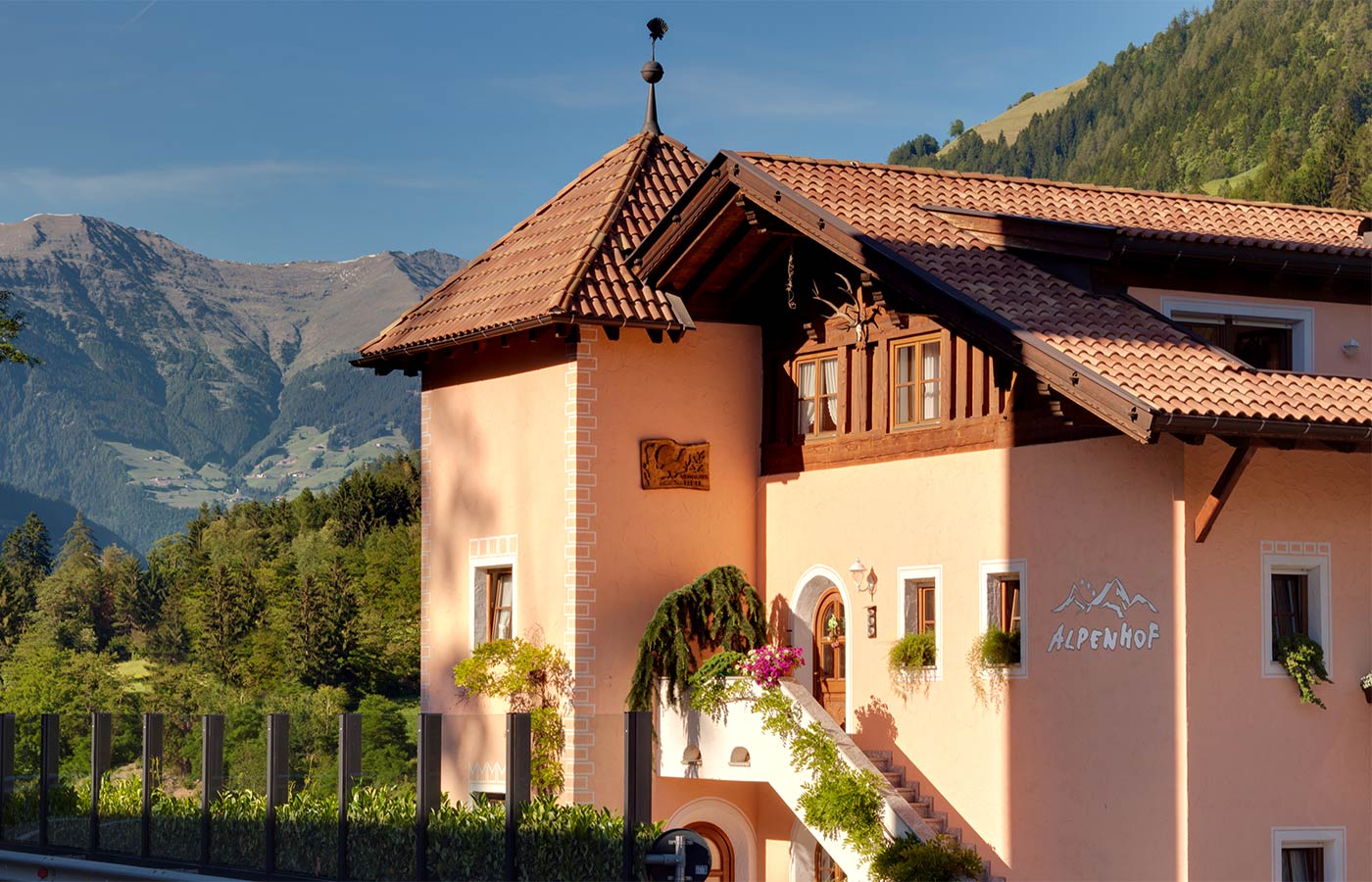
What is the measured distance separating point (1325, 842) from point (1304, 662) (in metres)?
1.77

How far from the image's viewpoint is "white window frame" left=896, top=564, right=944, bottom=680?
21188 millimetres

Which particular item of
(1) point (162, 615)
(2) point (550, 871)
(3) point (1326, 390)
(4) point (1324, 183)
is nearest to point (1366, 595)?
(3) point (1326, 390)

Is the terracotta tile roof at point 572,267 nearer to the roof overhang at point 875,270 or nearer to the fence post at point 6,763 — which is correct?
the roof overhang at point 875,270

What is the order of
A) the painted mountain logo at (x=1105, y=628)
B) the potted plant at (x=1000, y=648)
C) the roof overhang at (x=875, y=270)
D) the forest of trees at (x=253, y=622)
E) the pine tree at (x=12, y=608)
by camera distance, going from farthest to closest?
the pine tree at (x=12, y=608), the forest of trees at (x=253, y=622), the potted plant at (x=1000, y=648), the painted mountain logo at (x=1105, y=628), the roof overhang at (x=875, y=270)

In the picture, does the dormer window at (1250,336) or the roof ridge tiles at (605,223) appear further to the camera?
the roof ridge tiles at (605,223)

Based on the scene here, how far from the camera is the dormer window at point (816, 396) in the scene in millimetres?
23375

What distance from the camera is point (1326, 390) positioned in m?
18.6

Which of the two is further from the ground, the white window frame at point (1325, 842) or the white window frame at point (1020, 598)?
the white window frame at point (1020, 598)

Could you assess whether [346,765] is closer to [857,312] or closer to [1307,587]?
[857,312]

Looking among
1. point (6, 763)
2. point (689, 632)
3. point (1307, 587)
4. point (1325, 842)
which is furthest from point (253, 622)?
point (1325, 842)

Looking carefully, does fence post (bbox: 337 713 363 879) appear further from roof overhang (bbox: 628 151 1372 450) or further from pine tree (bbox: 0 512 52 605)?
pine tree (bbox: 0 512 52 605)

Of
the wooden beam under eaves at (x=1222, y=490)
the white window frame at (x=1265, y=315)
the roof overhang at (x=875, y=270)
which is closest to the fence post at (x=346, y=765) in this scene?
the roof overhang at (x=875, y=270)

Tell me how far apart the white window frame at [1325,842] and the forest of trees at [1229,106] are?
3319 inches

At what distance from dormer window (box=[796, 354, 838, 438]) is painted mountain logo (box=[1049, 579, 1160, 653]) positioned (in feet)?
15.1
